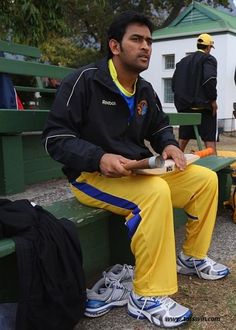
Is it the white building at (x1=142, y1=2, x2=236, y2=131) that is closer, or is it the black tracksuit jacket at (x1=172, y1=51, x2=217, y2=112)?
the black tracksuit jacket at (x1=172, y1=51, x2=217, y2=112)

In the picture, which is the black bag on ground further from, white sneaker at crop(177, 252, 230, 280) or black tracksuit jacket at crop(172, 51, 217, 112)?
black tracksuit jacket at crop(172, 51, 217, 112)

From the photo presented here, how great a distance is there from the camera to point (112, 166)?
7.08 ft

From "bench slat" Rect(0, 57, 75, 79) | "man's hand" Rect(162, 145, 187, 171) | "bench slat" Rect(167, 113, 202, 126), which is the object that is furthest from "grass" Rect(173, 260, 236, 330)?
"bench slat" Rect(0, 57, 75, 79)

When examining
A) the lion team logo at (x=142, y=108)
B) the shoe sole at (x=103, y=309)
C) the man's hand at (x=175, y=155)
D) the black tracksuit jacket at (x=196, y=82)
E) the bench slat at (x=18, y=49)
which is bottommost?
the shoe sole at (x=103, y=309)

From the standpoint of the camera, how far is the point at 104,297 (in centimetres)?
241

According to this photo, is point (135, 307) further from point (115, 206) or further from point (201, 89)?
point (201, 89)

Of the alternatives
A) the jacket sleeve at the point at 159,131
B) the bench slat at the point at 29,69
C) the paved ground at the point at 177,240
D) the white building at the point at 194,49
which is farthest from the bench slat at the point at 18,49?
the white building at the point at 194,49

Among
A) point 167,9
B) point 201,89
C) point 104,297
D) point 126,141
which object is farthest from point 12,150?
point 167,9

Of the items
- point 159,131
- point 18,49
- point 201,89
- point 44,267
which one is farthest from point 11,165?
point 201,89

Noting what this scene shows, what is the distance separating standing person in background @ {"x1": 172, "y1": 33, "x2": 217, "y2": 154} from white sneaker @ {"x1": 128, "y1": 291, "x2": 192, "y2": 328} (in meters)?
3.43

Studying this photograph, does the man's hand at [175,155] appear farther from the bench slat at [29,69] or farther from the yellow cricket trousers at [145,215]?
the bench slat at [29,69]

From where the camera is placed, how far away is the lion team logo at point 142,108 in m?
2.66

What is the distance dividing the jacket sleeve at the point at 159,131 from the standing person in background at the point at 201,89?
2.67 m

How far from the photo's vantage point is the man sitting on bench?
7.18ft
